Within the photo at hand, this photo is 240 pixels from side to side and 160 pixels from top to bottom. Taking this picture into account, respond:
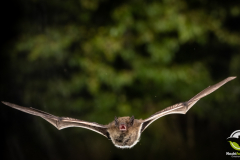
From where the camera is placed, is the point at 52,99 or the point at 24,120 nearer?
the point at 24,120

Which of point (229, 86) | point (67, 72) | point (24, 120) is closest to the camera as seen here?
point (24, 120)

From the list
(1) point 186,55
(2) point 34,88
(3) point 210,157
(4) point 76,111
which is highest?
(1) point 186,55

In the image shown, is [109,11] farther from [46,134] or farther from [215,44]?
[46,134]

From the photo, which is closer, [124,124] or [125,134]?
[124,124]

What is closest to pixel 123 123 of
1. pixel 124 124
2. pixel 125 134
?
pixel 124 124

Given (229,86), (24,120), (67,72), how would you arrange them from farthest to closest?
1. (229,86)
2. (67,72)
3. (24,120)

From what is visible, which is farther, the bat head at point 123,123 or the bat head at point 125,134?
the bat head at point 125,134

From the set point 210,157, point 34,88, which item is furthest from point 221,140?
point 34,88

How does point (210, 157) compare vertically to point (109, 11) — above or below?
below

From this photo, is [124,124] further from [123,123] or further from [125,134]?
[125,134]

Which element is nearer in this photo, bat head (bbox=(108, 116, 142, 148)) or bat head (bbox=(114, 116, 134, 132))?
bat head (bbox=(114, 116, 134, 132))
